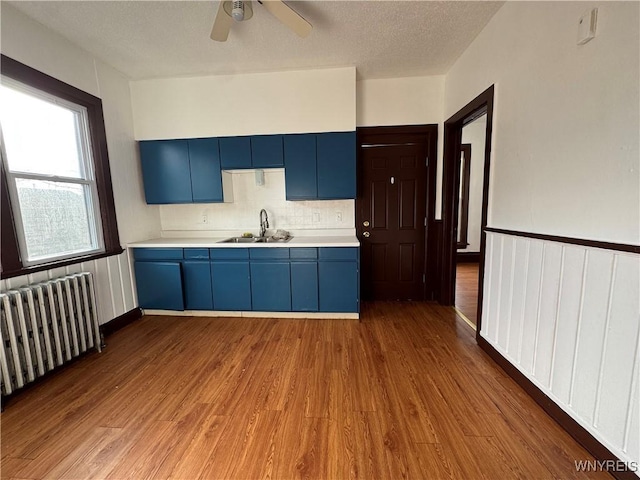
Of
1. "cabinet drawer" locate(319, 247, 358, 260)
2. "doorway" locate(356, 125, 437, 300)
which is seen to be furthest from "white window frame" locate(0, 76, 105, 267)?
"doorway" locate(356, 125, 437, 300)

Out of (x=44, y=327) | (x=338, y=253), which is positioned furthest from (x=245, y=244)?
(x=44, y=327)

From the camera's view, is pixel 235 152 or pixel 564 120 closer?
pixel 564 120

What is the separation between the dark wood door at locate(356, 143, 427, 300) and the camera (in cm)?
319

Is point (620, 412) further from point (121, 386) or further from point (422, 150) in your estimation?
point (121, 386)

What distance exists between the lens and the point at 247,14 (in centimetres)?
187

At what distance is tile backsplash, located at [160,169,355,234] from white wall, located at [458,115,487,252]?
11.0ft

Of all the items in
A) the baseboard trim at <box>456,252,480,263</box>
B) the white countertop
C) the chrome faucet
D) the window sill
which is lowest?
the baseboard trim at <box>456,252,480,263</box>

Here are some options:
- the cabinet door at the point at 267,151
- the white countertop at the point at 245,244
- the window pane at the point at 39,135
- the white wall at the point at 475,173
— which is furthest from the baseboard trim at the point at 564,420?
the window pane at the point at 39,135

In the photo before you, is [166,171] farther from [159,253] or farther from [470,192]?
[470,192]

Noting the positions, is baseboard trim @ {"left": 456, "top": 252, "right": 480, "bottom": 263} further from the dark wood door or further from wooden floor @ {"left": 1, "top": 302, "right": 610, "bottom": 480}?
wooden floor @ {"left": 1, "top": 302, "right": 610, "bottom": 480}

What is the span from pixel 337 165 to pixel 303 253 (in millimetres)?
1071

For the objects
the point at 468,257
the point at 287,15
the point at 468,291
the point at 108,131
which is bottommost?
the point at 468,291

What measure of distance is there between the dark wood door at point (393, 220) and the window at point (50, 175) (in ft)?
9.36

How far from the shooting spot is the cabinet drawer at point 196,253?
2898 millimetres
